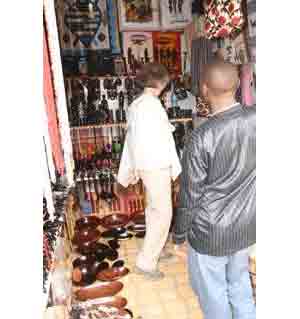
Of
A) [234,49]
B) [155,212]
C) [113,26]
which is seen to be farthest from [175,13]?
[155,212]

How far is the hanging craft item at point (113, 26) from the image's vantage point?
409 centimetres

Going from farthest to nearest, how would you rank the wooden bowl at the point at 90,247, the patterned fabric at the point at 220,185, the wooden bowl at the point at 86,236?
the wooden bowl at the point at 86,236
the wooden bowl at the point at 90,247
the patterned fabric at the point at 220,185

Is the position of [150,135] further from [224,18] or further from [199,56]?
[199,56]

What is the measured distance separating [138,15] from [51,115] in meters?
2.36

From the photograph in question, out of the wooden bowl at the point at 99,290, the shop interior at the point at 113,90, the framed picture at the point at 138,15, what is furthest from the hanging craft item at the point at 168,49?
the wooden bowl at the point at 99,290

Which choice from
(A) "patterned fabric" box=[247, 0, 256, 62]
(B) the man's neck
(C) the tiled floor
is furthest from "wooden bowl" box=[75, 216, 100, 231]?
(B) the man's neck

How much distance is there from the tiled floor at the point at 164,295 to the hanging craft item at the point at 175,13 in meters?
2.55

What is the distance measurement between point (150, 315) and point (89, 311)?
1.29ft

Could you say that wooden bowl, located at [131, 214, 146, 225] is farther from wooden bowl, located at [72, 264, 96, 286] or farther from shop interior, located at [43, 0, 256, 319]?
wooden bowl, located at [72, 264, 96, 286]

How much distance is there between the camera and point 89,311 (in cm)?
242

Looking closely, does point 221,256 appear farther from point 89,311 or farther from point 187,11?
point 187,11

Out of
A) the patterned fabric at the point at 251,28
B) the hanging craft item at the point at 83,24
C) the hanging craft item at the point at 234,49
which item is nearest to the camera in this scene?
the patterned fabric at the point at 251,28

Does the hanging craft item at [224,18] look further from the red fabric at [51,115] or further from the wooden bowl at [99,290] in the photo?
the wooden bowl at [99,290]

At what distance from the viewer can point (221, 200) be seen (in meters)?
A: 1.72
